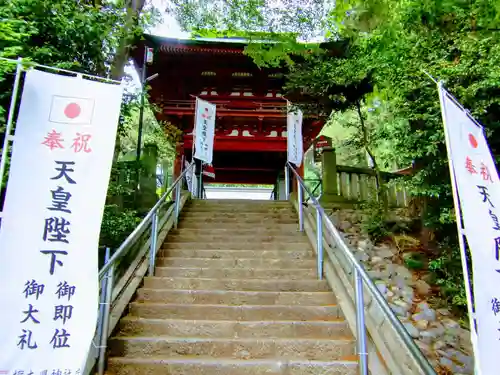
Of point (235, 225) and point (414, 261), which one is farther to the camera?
point (235, 225)

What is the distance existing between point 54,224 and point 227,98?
982 centimetres

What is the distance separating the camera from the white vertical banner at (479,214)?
191 cm

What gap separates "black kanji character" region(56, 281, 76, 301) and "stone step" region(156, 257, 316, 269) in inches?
97.7

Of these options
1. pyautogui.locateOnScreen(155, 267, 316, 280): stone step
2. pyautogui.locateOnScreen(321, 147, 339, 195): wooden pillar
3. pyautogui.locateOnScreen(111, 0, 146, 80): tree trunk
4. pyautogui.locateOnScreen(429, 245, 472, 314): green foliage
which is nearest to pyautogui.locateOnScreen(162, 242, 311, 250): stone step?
pyautogui.locateOnScreen(155, 267, 316, 280): stone step

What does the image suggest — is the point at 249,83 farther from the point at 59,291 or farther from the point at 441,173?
the point at 59,291

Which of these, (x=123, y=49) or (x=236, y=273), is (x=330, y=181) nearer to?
(x=236, y=273)

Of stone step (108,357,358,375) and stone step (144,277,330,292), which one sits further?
stone step (144,277,330,292)

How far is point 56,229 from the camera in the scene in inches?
89.7

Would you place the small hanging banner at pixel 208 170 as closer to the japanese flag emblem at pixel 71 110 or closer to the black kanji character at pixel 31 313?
the japanese flag emblem at pixel 71 110

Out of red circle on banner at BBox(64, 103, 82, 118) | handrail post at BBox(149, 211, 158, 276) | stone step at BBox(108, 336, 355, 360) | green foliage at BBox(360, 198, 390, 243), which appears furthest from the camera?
green foliage at BBox(360, 198, 390, 243)

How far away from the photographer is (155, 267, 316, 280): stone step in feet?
14.6

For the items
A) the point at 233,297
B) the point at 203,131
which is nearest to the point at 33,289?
the point at 233,297

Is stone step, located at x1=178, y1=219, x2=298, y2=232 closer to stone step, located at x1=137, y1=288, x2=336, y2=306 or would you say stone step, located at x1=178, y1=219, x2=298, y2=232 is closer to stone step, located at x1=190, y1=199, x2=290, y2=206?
stone step, located at x1=190, y1=199, x2=290, y2=206

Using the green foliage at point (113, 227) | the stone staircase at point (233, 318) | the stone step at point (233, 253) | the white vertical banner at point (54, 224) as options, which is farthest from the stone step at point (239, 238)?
the white vertical banner at point (54, 224)
